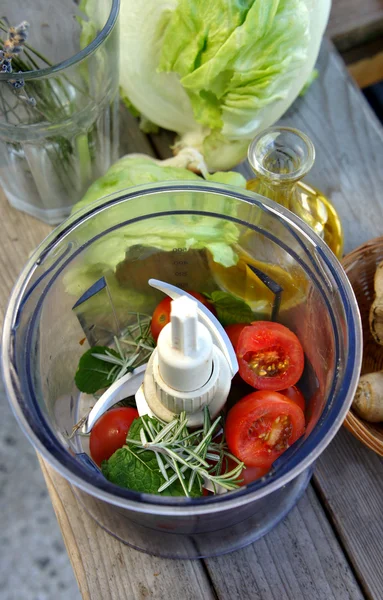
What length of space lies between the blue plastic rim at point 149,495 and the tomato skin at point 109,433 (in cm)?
7

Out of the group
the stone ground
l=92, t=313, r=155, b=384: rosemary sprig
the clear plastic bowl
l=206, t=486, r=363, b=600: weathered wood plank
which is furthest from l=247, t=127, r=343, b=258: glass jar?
the stone ground

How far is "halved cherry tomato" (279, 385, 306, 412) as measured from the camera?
18.6 inches

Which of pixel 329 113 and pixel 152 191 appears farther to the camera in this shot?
pixel 329 113

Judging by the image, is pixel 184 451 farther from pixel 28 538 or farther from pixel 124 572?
pixel 28 538

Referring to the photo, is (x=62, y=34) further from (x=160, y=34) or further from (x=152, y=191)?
(x=152, y=191)

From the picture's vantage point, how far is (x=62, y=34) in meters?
0.66

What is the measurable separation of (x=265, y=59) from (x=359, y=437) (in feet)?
1.09

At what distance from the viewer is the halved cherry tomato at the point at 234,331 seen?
0.50 metres

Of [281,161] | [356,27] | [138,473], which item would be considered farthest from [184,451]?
[356,27]

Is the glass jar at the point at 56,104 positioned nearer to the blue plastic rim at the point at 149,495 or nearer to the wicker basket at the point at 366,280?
the blue plastic rim at the point at 149,495

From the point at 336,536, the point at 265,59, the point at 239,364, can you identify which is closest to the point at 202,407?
the point at 239,364

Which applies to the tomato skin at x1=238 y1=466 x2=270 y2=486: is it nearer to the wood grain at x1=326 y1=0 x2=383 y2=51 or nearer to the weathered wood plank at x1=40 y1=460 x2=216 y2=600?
the weathered wood plank at x1=40 y1=460 x2=216 y2=600

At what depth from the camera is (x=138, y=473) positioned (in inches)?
17.0

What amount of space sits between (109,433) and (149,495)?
0.12 metres
